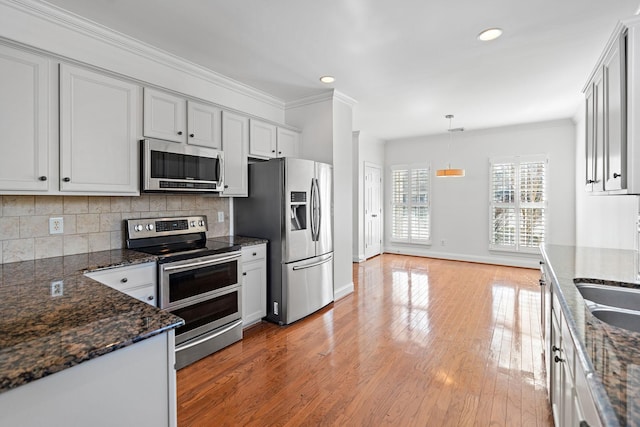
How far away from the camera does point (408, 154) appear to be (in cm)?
721

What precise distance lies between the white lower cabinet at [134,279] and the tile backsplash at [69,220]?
1.96ft

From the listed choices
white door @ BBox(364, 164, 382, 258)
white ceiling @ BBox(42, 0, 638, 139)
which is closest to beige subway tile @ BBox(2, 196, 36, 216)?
white ceiling @ BBox(42, 0, 638, 139)

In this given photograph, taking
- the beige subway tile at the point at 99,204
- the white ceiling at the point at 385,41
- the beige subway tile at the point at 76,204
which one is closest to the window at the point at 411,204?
the white ceiling at the point at 385,41

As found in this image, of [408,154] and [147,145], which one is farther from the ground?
[408,154]

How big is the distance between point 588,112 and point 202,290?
11.9ft

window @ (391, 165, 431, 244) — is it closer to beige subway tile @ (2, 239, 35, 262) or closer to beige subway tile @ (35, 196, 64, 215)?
beige subway tile @ (35, 196, 64, 215)

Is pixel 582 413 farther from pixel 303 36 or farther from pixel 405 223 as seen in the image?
pixel 405 223

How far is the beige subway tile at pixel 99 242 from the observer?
2508 mm

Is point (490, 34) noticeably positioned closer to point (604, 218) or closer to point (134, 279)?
point (604, 218)

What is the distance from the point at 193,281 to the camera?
255cm

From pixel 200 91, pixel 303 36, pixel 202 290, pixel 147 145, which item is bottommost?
pixel 202 290

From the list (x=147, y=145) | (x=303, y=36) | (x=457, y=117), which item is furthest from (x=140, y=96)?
(x=457, y=117)

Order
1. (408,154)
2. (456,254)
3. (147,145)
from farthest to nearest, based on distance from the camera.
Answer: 1. (408,154)
2. (456,254)
3. (147,145)

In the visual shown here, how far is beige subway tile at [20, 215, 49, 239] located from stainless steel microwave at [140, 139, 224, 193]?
688 millimetres
